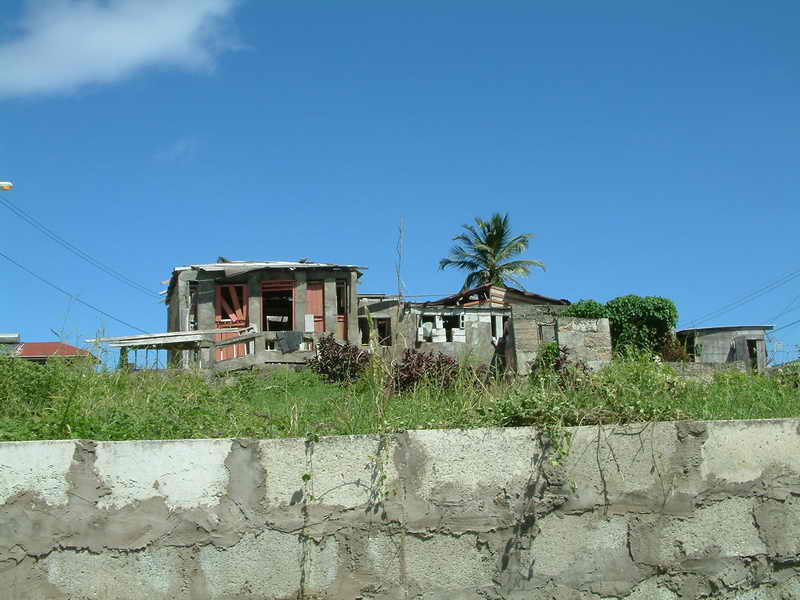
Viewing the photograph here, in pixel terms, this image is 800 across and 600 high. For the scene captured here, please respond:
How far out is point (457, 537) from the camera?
3.90 metres

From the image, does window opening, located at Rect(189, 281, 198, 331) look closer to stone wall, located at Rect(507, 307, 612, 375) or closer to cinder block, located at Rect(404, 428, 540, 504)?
stone wall, located at Rect(507, 307, 612, 375)

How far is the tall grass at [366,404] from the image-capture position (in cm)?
419

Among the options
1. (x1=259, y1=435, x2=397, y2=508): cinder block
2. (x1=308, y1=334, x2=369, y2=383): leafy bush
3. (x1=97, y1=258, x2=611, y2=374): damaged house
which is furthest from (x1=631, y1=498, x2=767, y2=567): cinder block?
(x1=97, y1=258, x2=611, y2=374): damaged house

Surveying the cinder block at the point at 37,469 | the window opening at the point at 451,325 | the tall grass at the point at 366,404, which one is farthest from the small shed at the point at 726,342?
the cinder block at the point at 37,469

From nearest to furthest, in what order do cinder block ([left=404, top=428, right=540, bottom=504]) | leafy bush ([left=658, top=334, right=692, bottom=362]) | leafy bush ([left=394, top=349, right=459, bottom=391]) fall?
cinder block ([left=404, top=428, right=540, bottom=504]), leafy bush ([left=394, top=349, right=459, bottom=391]), leafy bush ([left=658, top=334, right=692, bottom=362])

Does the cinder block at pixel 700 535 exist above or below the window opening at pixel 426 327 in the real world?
below

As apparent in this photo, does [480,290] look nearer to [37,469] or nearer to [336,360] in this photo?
[336,360]

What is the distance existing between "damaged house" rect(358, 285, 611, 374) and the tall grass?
272 inches

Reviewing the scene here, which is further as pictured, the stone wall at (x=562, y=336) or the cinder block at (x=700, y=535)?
the stone wall at (x=562, y=336)

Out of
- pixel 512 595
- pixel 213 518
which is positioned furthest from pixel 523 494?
pixel 213 518

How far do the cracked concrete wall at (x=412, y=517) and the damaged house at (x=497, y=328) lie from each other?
7985 millimetres

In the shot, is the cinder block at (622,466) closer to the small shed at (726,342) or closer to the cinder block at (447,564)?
the cinder block at (447,564)

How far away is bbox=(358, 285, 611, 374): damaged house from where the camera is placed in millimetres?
19516

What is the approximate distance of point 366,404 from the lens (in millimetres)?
4688
